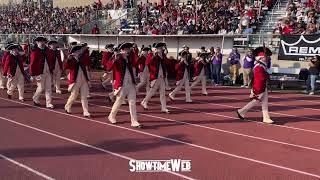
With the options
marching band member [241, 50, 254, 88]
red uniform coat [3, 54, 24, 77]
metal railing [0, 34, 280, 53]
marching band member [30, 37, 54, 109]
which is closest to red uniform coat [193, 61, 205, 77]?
marching band member [241, 50, 254, 88]

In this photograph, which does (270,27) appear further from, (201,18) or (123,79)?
(123,79)

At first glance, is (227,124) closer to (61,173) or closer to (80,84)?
(80,84)

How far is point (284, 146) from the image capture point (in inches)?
413

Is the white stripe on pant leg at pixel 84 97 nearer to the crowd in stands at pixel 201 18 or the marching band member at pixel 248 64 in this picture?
the marching band member at pixel 248 64

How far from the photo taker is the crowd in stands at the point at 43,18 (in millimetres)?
37906

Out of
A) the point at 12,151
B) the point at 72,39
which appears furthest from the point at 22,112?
the point at 72,39

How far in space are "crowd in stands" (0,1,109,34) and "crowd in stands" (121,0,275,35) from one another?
5243 millimetres

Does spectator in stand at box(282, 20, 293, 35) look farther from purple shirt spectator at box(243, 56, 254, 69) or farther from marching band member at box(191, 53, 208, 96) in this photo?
marching band member at box(191, 53, 208, 96)

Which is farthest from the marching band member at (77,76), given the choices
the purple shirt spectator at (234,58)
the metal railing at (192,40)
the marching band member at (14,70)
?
the metal railing at (192,40)

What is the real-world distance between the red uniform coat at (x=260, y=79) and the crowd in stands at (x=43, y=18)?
76.5 feet

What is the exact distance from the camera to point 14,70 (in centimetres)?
1647

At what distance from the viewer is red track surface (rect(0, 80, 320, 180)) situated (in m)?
8.62

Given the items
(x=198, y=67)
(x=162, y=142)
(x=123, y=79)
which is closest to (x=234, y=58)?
(x=198, y=67)

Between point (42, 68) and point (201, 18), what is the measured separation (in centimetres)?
1552
